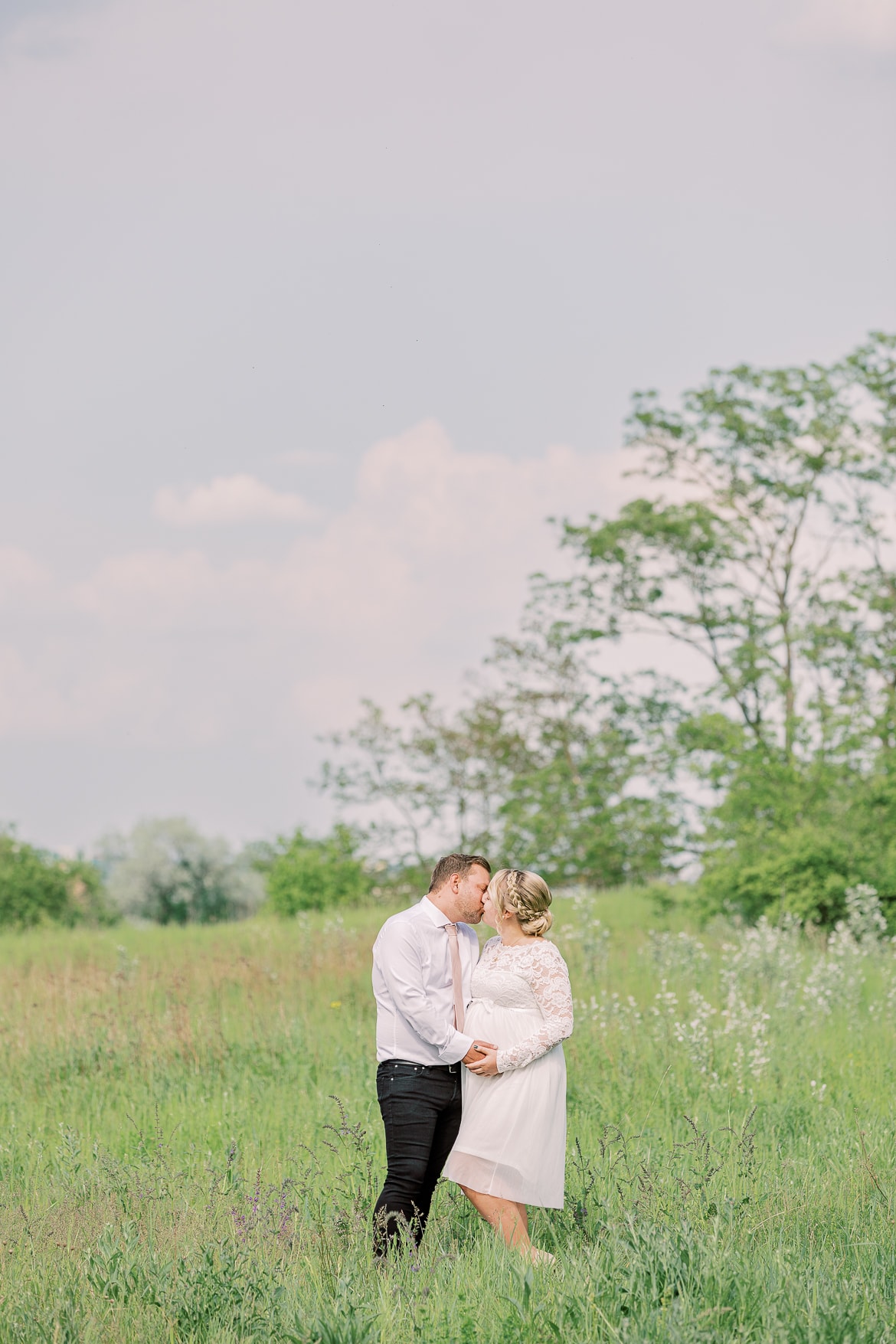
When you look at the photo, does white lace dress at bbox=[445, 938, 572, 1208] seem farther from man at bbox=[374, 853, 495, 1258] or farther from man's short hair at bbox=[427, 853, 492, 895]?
man's short hair at bbox=[427, 853, 492, 895]

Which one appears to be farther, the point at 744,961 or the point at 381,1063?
the point at 744,961

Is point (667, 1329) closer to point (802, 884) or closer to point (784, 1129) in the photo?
point (784, 1129)

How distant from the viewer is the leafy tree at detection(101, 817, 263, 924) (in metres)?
42.3

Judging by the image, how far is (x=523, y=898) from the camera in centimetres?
543

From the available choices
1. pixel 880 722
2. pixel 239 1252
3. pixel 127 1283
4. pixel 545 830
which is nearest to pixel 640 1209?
pixel 239 1252

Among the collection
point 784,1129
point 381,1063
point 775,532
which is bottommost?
point 784,1129

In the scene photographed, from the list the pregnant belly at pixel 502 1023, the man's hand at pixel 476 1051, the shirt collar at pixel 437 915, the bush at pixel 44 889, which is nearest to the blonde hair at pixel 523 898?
the shirt collar at pixel 437 915

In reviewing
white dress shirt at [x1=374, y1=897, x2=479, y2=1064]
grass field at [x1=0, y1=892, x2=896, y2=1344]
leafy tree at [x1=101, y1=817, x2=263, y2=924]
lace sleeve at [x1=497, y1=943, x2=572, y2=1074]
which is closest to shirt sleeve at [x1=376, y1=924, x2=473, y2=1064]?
white dress shirt at [x1=374, y1=897, x2=479, y2=1064]

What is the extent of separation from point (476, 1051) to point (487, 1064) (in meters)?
0.08

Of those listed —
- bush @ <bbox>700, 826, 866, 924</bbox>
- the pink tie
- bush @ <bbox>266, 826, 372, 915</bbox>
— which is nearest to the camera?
the pink tie

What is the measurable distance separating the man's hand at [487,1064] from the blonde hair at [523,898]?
0.54 m

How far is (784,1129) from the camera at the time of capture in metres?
7.73

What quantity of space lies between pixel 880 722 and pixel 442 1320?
1623 cm

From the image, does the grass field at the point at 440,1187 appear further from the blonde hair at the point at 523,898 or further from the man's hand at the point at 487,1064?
the blonde hair at the point at 523,898
